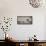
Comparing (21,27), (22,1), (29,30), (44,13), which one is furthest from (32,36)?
(22,1)

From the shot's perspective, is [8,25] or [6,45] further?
[8,25]

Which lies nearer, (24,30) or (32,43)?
(32,43)

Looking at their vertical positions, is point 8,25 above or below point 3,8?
below

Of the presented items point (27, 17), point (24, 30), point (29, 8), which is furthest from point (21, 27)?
point (29, 8)

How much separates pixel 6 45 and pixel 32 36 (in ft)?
2.53

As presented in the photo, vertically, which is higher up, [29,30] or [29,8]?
[29,8]

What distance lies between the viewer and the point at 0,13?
127 inches

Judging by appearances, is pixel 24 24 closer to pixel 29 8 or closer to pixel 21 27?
pixel 21 27

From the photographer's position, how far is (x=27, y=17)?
10.5 feet

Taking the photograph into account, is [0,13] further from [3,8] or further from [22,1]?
[22,1]

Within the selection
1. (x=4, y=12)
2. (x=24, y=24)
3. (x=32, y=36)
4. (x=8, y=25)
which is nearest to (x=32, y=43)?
(x=32, y=36)

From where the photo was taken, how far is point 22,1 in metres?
3.22

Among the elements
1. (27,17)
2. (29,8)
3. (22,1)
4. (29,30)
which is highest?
(22,1)

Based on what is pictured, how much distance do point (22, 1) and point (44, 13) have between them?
0.70 meters
